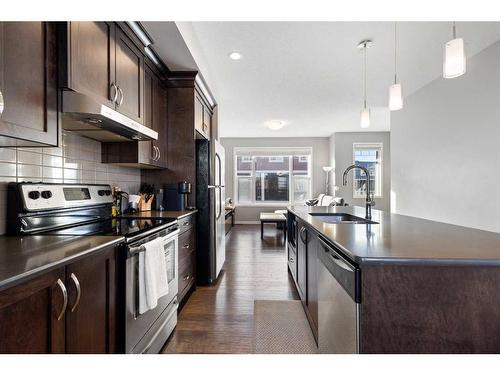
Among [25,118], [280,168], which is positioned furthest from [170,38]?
[280,168]

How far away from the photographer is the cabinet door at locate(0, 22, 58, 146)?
1024 millimetres

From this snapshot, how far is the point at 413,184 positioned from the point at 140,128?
456 centimetres

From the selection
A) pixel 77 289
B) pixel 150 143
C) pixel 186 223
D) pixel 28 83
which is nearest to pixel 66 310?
pixel 77 289

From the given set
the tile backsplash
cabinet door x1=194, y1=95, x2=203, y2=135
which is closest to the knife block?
the tile backsplash

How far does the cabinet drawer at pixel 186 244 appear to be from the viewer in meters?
2.38

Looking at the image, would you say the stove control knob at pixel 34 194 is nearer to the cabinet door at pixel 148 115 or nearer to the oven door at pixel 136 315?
the oven door at pixel 136 315

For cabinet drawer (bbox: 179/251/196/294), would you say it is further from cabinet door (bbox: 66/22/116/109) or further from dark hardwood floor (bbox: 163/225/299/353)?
cabinet door (bbox: 66/22/116/109)

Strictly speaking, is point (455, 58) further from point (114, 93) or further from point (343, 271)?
point (114, 93)

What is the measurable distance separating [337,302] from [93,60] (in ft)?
6.06

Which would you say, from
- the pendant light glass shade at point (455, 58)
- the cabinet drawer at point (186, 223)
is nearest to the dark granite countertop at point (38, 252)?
the cabinet drawer at point (186, 223)

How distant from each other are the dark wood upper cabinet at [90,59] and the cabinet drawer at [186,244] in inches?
49.8

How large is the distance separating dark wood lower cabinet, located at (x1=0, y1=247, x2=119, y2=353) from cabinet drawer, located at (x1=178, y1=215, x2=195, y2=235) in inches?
41.5

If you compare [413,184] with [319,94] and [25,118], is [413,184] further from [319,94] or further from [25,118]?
[25,118]

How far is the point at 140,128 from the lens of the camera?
1.87m
